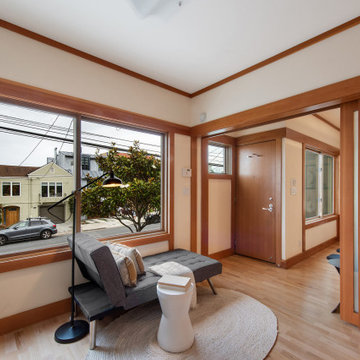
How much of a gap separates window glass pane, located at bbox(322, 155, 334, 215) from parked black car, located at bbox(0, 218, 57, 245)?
532 centimetres

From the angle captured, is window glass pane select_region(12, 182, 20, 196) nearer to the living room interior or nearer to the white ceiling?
the living room interior

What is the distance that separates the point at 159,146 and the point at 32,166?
5.40 ft

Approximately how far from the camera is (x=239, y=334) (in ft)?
6.84

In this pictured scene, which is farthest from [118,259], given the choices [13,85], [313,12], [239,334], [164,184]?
[313,12]

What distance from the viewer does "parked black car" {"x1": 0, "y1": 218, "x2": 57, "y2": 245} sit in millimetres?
2264

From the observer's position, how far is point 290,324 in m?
2.25

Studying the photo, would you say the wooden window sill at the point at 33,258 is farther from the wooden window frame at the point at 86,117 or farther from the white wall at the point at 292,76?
the white wall at the point at 292,76

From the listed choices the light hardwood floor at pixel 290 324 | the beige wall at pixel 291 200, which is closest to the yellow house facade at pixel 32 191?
the light hardwood floor at pixel 290 324

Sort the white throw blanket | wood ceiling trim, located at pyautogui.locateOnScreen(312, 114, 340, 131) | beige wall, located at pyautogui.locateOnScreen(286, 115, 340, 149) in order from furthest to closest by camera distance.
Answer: wood ceiling trim, located at pyautogui.locateOnScreen(312, 114, 340, 131) < beige wall, located at pyautogui.locateOnScreen(286, 115, 340, 149) < the white throw blanket

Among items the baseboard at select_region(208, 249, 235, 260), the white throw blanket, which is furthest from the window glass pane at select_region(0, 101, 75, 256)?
the baseboard at select_region(208, 249, 235, 260)

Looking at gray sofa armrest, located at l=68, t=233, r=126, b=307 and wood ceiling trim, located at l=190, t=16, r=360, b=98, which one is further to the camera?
wood ceiling trim, located at l=190, t=16, r=360, b=98

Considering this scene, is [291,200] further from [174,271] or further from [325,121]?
[174,271]

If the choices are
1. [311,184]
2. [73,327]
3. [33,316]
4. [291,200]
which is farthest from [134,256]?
[311,184]

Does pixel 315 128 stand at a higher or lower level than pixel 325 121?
lower
